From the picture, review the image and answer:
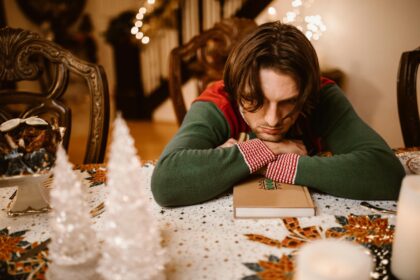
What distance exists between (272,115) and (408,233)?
0.49m

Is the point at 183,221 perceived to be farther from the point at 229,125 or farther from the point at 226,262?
the point at 229,125

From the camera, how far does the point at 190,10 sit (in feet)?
12.4

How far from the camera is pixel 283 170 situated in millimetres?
804

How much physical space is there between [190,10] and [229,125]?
118 inches

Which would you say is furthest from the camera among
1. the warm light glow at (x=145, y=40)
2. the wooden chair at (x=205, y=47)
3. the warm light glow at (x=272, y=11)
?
the warm light glow at (x=145, y=40)

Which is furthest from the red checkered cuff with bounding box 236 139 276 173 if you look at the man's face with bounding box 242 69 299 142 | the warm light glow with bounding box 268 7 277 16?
the warm light glow with bounding box 268 7 277 16

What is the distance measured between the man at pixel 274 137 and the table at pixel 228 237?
0.04m

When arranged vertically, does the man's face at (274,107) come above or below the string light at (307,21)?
below

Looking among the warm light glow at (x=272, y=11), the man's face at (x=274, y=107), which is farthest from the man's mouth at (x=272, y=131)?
the warm light glow at (x=272, y=11)

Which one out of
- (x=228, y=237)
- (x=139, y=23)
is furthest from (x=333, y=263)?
(x=139, y=23)

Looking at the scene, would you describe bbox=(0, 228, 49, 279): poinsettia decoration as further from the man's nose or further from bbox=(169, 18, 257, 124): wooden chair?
bbox=(169, 18, 257, 124): wooden chair

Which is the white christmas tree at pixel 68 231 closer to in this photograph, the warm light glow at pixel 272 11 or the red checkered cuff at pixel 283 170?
the red checkered cuff at pixel 283 170

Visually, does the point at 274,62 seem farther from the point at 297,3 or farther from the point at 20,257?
the point at 297,3

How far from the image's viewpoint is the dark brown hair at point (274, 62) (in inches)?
36.0
